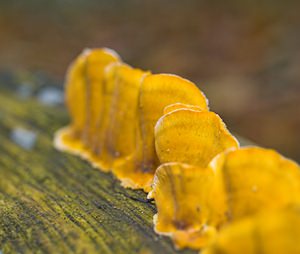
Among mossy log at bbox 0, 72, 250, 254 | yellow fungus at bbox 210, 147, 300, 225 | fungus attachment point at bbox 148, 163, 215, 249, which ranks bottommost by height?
mossy log at bbox 0, 72, 250, 254

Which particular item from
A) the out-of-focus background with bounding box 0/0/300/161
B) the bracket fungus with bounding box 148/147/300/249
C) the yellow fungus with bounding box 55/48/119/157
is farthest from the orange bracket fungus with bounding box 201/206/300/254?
the out-of-focus background with bounding box 0/0/300/161

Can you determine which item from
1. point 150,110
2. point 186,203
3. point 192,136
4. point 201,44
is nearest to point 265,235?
point 186,203

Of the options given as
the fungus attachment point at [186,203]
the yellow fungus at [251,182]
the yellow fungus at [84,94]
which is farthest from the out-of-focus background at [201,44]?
the yellow fungus at [251,182]

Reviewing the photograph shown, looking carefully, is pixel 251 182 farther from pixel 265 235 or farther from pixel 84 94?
pixel 84 94

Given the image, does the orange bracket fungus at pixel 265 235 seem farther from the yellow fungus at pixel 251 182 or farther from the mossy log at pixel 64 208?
the mossy log at pixel 64 208

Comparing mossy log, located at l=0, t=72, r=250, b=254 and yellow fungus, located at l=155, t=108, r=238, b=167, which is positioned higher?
yellow fungus, located at l=155, t=108, r=238, b=167

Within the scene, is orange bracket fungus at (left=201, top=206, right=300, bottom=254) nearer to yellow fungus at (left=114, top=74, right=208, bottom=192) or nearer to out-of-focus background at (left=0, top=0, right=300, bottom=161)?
yellow fungus at (left=114, top=74, right=208, bottom=192)

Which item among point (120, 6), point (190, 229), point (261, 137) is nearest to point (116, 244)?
point (190, 229)

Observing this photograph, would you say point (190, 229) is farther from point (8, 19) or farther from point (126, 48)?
point (8, 19)
